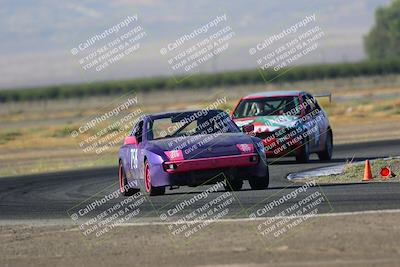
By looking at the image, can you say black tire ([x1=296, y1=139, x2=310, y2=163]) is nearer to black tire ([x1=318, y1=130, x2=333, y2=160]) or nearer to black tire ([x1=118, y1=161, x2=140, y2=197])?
black tire ([x1=318, y1=130, x2=333, y2=160])

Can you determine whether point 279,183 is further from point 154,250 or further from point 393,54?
point 393,54

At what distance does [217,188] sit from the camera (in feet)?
56.3

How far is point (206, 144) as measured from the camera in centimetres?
1556

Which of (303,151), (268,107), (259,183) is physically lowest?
(303,151)

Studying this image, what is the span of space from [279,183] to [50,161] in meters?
17.8

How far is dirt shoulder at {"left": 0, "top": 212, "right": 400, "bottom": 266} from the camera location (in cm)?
974

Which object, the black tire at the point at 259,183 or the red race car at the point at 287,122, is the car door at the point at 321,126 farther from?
the black tire at the point at 259,183

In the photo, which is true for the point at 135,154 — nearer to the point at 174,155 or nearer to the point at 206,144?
the point at 174,155

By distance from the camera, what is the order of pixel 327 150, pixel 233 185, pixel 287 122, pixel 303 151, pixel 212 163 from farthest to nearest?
pixel 327 150 → pixel 303 151 → pixel 287 122 → pixel 233 185 → pixel 212 163

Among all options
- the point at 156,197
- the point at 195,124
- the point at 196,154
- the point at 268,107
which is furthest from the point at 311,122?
the point at 196,154

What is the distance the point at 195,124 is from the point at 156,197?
140 centimetres

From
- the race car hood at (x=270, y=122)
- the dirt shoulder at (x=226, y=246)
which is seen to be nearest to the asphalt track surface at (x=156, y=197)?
the race car hood at (x=270, y=122)

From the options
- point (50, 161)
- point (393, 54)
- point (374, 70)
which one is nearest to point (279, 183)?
point (50, 161)

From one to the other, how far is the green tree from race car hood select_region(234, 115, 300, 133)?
14990 cm
